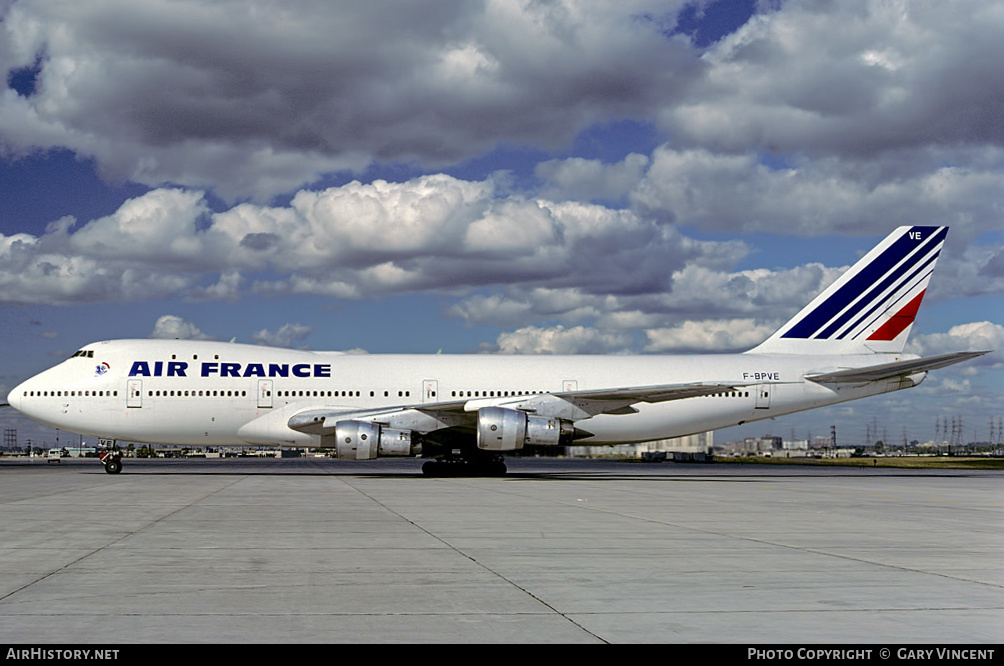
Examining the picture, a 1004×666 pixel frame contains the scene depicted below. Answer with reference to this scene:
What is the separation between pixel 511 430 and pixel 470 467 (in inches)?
204

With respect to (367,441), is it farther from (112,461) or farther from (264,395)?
(112,461)

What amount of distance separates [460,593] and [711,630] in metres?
2.23

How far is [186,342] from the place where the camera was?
34188 millimetres

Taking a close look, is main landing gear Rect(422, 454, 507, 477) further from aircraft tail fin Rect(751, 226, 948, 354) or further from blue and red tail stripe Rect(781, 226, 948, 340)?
blue and red tail stripe Rect(781, 226, 948, 340)

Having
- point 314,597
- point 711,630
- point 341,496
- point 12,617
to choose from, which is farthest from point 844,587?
point 341,496

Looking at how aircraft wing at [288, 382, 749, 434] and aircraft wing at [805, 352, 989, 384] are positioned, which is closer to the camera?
aircraft wing at [288, 382, 749, 434]

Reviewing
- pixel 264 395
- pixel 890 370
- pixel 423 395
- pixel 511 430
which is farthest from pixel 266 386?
pixel 890 370

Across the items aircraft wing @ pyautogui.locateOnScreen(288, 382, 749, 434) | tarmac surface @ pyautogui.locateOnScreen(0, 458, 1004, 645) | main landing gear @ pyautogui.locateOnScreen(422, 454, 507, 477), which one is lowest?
main landing gear @ pyautogui.locateOnScreen(422, 454, 507, 477)

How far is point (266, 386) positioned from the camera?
3316cm

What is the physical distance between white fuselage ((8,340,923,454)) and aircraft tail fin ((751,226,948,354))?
2830 millimetres

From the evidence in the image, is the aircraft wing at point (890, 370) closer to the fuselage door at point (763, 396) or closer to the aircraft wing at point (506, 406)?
the fuselage door at point (763, 396)

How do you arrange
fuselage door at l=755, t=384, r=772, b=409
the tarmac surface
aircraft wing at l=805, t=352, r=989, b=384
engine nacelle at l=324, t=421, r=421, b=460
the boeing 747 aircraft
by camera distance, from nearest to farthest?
the tarmac surface < engine nacelle at l=324, t=421, r=421, b=460 < the boeing 747 aircraft < aircraft wing at l=805, t=352, r=989, b=384 < fuselage door at l=755, t=384, r=772, b=409

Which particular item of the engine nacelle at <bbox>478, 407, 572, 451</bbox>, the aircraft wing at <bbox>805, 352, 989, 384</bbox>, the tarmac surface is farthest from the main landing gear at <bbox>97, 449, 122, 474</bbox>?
the aircraft wing at <bbox>805, 352, 989, 384</bbox>

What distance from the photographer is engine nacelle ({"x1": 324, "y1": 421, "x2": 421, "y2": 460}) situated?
30.2 m
